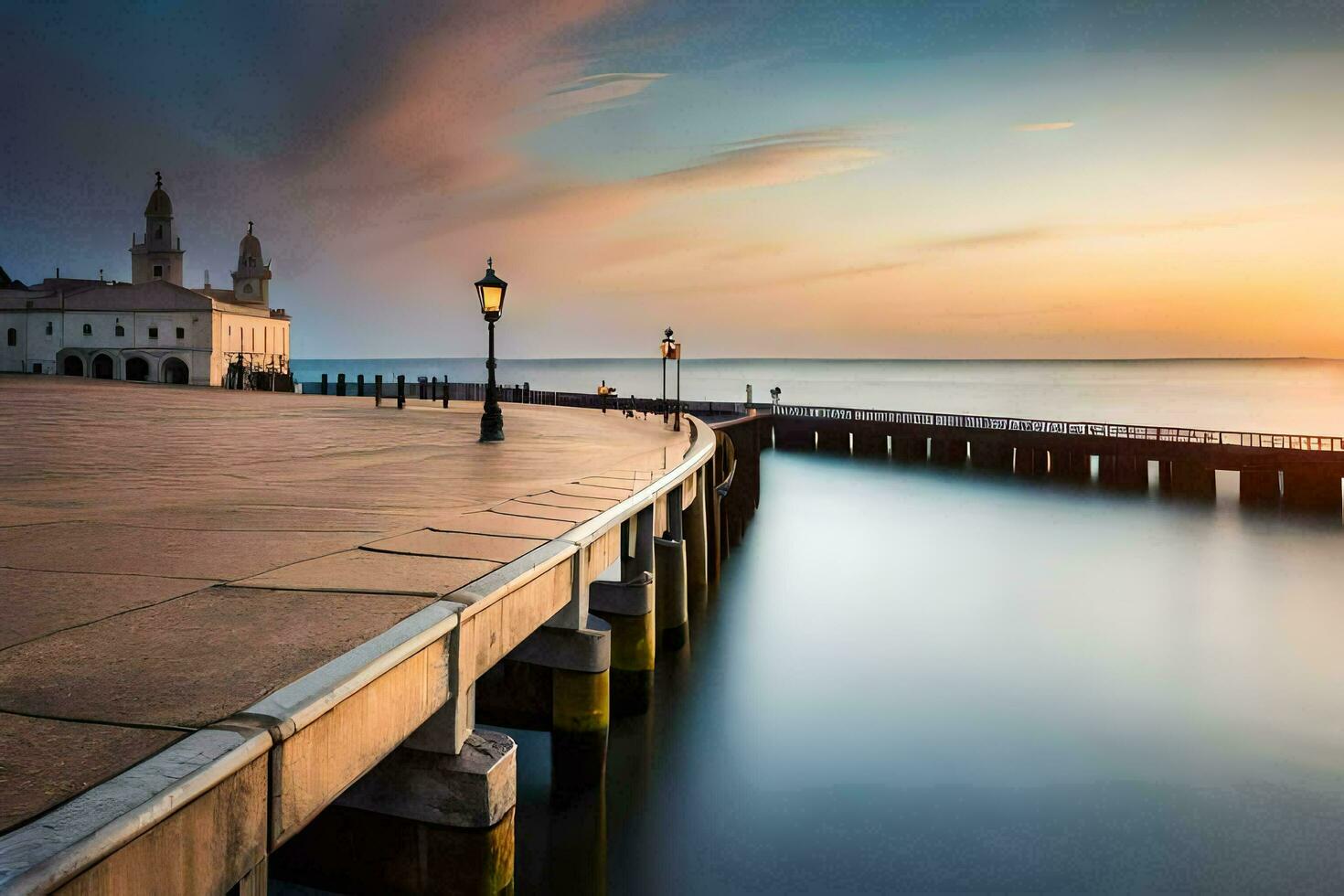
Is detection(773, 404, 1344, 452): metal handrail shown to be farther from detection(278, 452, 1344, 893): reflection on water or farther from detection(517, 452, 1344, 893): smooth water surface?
detection(517, 452, 1344, 893): smooth water surface

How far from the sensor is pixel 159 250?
244 feet

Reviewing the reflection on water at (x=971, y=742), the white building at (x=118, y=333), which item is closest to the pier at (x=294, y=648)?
the reflection on water at (x=971, y=742)

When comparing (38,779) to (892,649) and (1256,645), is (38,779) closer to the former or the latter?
(892,649)

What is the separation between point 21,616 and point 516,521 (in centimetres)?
362

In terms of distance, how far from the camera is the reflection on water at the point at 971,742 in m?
10.4

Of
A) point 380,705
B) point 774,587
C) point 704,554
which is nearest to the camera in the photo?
point 380,705

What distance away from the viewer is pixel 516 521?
741 cm

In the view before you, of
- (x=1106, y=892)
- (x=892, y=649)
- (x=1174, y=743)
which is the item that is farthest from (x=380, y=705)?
(x=892, y=649)

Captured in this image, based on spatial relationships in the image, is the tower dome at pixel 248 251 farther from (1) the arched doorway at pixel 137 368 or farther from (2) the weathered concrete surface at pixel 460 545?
(2) the weathered concrete surface at pixel 460 545

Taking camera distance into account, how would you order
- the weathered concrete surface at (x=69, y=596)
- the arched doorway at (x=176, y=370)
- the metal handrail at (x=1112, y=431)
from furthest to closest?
1. the arched doorway at (x=176, y=370)
2. the metal handrail at (x=1112, y=431)
3. the weathered concrete surface at (x=69, y=596)

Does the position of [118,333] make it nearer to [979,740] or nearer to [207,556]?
[979,740]

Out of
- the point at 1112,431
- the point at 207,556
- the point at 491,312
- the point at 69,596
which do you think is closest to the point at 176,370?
the point at 491,312

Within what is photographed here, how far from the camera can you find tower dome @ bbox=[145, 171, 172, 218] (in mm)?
73562

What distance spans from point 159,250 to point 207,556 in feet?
267
